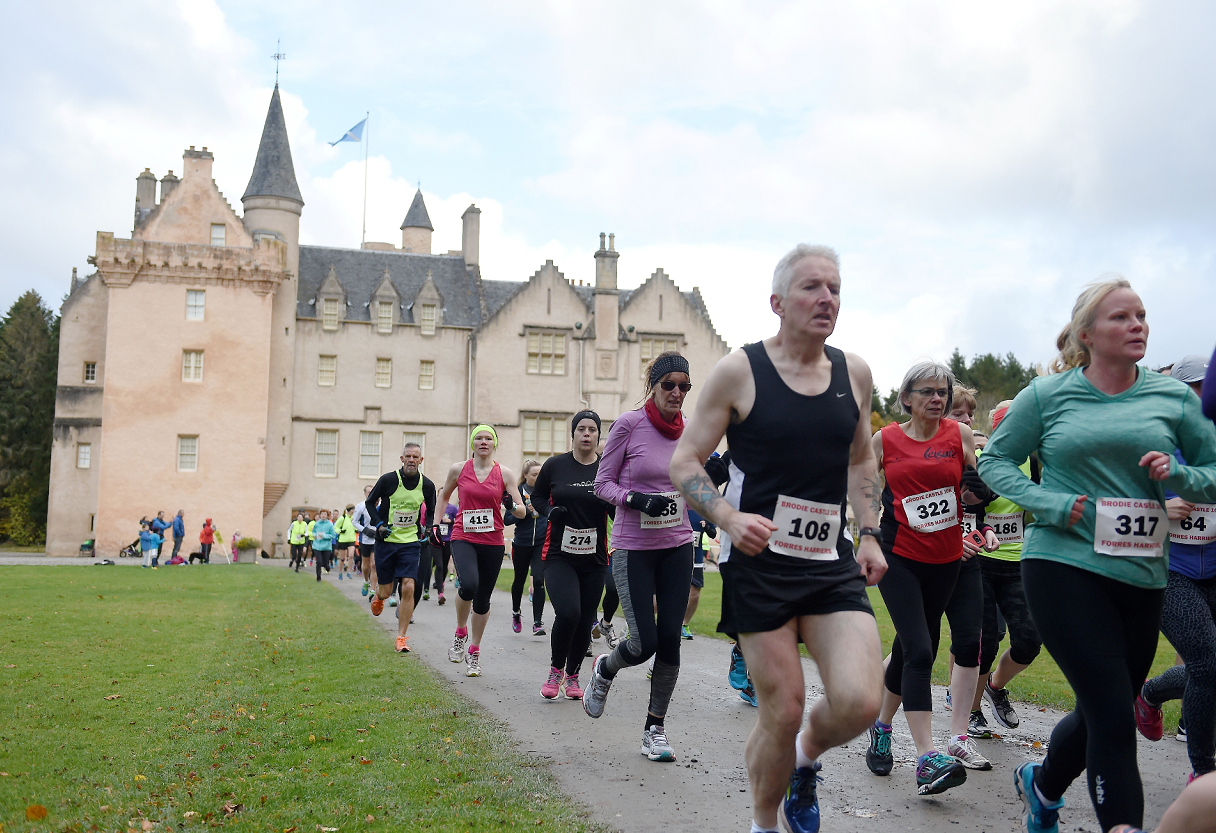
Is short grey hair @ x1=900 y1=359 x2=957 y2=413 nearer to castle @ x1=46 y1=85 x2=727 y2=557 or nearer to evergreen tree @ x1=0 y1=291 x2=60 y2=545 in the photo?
castle @ x1=46 y1=85 x2=727 y2=557

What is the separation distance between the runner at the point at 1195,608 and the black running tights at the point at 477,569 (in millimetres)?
6458

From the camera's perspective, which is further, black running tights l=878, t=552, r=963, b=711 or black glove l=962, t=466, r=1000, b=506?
black glove l=962, t=466, r=1000, b=506

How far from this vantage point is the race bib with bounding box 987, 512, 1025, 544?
7.47 metres

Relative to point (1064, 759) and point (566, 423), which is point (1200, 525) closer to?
point (1064, 759)

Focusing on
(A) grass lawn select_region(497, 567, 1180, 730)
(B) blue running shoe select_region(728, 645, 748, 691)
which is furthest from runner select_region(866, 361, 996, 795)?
(B) blue running shoe select_region(728, 645, 748, 691)

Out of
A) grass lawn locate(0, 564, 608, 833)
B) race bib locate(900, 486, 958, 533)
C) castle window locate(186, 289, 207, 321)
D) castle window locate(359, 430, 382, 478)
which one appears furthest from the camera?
castle window locate(359, 430, 382, 478)

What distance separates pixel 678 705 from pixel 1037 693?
3.39 meters

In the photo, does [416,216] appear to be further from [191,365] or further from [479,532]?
[479,532]

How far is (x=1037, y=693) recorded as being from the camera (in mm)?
9805

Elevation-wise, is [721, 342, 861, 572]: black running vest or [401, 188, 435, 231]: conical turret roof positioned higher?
[401, 188, 435, 231]: conical turret roof

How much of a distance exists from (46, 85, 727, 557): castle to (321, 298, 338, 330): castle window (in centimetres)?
7

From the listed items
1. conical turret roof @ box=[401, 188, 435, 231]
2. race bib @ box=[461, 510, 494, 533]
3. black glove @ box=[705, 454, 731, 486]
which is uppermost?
conical turret roof @ box=[401, 188, 435, 231]

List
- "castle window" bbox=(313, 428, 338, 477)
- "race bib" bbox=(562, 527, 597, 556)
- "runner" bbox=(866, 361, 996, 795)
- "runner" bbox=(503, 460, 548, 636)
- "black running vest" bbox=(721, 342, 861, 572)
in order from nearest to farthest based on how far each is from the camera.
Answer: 1. "black running vest" bbox=(721, 342, 861, 572)
2. "runner" bbox=(866, 361, 996, 795)
3. "race bib" bbox=(562, 527, 597, 556)
4. "runner" bbox=(503, 460, 548, 636)
5. "castle window" bbox=(313, 428, 338, 477)

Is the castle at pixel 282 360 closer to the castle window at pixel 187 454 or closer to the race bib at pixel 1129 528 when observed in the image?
the castle window at pixel 187 454
